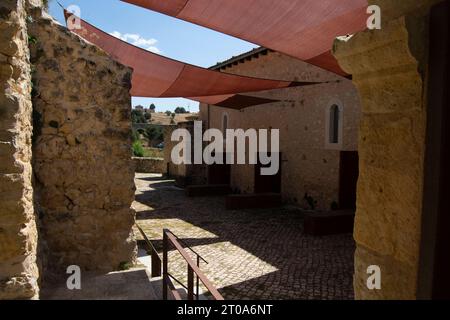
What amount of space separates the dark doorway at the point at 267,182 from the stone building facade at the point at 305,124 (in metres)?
0.26

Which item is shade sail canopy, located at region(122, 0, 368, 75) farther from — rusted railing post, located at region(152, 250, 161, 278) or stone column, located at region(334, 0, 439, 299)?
rusted railing post, located at region(152, 250, 161, 278)

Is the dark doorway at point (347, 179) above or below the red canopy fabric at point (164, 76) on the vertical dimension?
below

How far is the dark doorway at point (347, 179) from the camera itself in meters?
8.30

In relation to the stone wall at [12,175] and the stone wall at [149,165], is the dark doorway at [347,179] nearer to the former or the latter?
the stone wall at [12,175]

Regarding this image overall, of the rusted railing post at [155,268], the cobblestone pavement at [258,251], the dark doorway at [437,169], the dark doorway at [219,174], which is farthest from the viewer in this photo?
the dark doorway at [219,174]

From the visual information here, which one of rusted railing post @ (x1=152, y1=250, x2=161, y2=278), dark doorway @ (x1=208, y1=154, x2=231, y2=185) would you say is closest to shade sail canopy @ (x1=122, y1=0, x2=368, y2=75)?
rusted railing post @ (x1=152, y1=250, x2=161, y2=278)

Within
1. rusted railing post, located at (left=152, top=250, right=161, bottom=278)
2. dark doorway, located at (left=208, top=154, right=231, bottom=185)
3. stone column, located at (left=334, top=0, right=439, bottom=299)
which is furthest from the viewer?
dark doorway, located at (left=208, top=154, right=231, bottom=185)

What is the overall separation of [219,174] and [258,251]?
8.28m

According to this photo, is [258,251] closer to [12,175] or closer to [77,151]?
[77,151]

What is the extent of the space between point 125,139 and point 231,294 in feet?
7.78

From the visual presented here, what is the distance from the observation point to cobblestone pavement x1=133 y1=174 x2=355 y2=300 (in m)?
4.55

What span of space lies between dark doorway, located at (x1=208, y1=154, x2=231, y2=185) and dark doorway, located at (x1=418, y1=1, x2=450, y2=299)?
42.9 ft

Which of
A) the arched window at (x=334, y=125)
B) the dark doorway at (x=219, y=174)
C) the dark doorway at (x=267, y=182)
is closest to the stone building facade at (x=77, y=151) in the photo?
the arched window at (x=334, y=125)
